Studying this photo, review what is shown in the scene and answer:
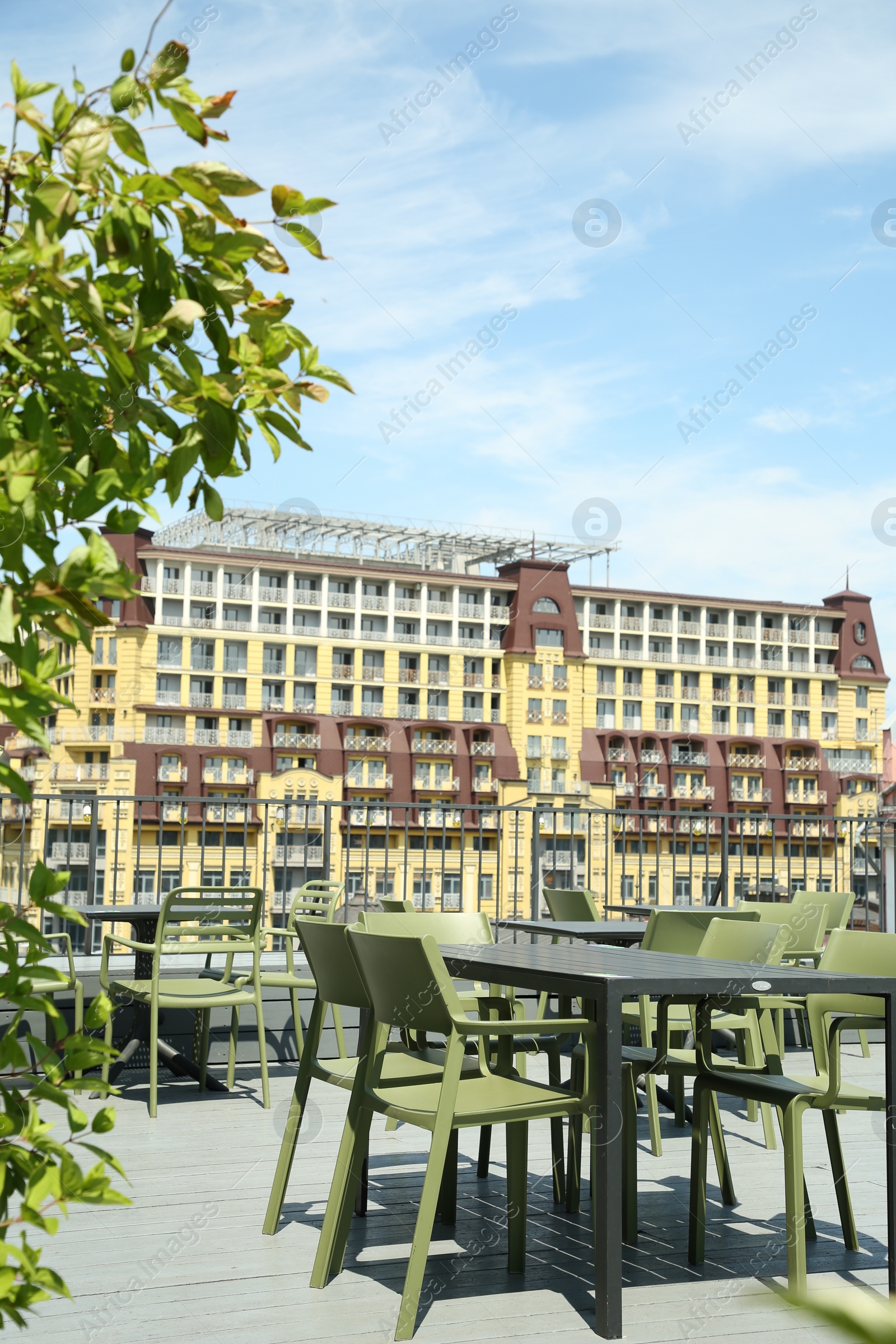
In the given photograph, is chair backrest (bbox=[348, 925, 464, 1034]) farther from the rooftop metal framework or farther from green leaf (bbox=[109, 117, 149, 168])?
the rooftop metal framework

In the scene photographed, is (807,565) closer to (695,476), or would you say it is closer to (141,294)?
(695,476)

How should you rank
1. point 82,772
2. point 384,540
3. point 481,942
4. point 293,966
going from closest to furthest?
1. point 481,942
2. point 293,966
3. point 82,772
4. point 384,540

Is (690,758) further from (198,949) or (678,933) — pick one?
(678,933)

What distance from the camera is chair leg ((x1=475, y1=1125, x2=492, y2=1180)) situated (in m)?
4.25

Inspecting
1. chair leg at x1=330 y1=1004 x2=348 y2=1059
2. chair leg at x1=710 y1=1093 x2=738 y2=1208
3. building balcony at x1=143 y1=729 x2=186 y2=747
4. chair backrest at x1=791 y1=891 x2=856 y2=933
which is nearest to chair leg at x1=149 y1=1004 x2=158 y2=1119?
chair leg at x1=330 y1=1004 x2=348 y2=1059

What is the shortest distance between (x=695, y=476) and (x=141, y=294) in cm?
1602

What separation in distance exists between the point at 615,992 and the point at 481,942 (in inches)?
65.4

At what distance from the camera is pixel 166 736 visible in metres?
74.8

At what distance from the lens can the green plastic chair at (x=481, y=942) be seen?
3828 millimetres

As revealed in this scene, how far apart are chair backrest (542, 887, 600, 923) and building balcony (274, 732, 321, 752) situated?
7139 centimetres

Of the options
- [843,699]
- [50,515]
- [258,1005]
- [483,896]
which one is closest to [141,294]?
[50,515]

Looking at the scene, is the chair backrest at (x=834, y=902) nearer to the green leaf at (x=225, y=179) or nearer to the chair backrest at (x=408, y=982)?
the chair backrest at (x=408, y=982)

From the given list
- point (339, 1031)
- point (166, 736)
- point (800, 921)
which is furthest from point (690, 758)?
point (339, 1031)

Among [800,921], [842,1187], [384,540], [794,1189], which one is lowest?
→ [842,1187]
